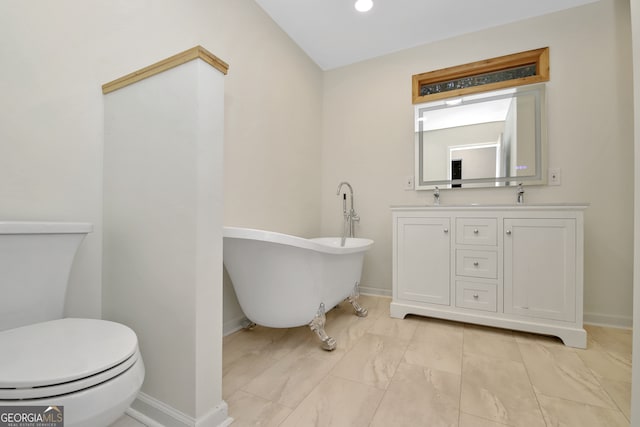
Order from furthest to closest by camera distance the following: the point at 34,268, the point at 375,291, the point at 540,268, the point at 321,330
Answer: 1. the point at 375,291
2. the point at 540,268
3. the point at 321,330
4. the point at 34,268

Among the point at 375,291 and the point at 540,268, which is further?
the point at 375,291

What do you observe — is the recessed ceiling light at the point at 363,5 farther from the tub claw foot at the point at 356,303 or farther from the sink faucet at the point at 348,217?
the tub claw foot at the point at 356,303

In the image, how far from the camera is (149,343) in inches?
40.9

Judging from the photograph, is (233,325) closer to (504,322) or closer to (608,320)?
(504,322)

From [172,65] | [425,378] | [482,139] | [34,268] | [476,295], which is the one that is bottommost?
[425,378]

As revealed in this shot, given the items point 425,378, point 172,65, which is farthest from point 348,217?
point 172,65

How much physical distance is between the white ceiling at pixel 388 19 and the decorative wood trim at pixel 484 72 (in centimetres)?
29

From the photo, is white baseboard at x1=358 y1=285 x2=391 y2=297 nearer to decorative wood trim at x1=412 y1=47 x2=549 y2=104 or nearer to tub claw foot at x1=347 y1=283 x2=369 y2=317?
tub claw foot at x1=347 y1=283 x2=369 y2=317

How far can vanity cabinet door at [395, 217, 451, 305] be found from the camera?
1.97 meters

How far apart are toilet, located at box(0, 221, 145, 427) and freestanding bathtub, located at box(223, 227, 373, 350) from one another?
619mm

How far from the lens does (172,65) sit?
98 cm

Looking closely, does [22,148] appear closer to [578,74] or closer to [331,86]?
[331,86]

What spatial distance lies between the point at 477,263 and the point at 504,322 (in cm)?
40

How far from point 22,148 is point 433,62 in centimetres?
285
